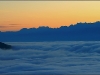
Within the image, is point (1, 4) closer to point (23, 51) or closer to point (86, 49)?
point (23, 51)

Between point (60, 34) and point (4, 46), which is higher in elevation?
point (60, 34)

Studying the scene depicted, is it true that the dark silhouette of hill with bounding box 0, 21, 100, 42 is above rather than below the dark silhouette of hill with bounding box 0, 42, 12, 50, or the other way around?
above

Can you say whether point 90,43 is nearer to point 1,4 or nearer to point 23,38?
point 23,38

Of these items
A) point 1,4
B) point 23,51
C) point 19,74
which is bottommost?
point 19,74

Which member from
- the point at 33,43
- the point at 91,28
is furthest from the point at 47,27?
the point at 91,28

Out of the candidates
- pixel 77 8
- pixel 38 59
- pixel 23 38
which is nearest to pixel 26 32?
pixel 23 38

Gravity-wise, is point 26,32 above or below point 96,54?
above

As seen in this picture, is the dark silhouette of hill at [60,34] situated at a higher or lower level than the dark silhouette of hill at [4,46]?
higher
